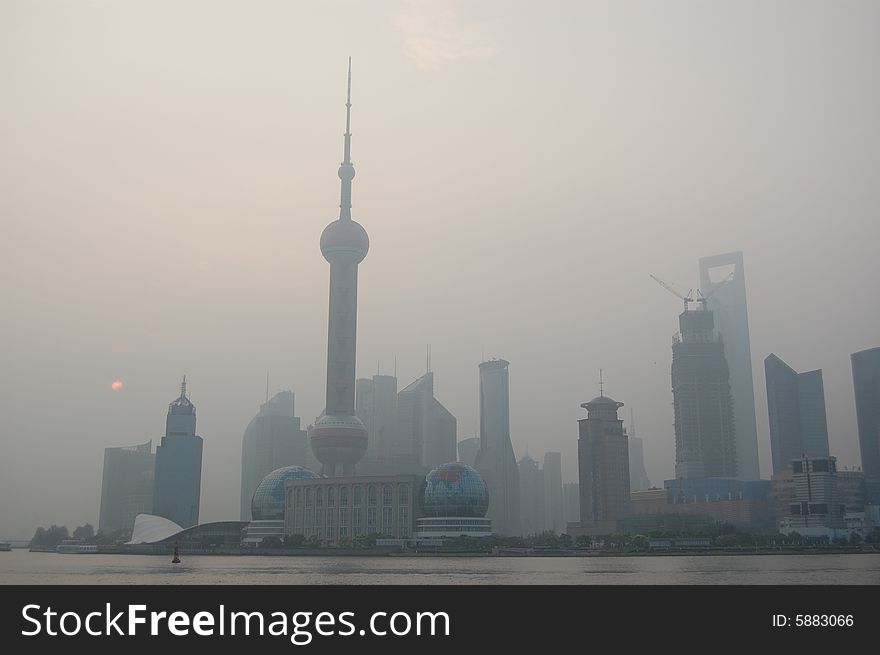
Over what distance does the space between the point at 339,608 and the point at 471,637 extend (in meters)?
3.51

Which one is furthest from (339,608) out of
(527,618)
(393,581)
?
(393,581)

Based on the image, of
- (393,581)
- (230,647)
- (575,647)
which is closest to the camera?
(230,647)

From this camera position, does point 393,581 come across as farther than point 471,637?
Yes

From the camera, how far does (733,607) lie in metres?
23.5

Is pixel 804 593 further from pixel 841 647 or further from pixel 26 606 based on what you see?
pixel 26 606

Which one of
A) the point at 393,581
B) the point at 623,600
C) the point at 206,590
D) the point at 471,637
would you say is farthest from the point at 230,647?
the point at 393,581

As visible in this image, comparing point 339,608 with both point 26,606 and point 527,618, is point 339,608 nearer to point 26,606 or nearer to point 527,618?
point 527,618

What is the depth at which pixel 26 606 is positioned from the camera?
946 inches

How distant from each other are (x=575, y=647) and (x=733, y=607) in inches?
164

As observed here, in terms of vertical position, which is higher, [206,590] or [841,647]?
[206,590]

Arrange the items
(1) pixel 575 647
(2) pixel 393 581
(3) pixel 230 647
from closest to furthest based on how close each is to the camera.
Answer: (3) pixel 230 647
(1) pixel 575 647
(2) pixel 393 581

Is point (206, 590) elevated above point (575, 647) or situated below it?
above

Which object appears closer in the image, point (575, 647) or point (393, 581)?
point (575, 647)

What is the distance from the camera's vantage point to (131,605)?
2359 centimetres
